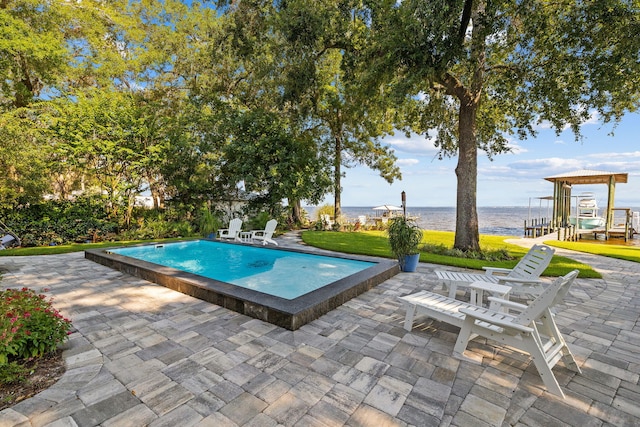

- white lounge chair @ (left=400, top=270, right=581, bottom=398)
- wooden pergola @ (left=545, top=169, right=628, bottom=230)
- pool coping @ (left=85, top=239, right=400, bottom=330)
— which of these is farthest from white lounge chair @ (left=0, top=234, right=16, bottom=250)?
wooden pergola @ (left=545, top=169, right=628, bottom=230)

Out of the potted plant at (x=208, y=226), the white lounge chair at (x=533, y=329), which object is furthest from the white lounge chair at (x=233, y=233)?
the white lounge chair at (x=533, y=329)

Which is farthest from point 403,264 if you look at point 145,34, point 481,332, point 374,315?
point 145,34

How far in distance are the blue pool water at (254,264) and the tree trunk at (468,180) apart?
384 cm

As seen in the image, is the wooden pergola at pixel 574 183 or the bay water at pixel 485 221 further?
the bay water at pixel 485 221

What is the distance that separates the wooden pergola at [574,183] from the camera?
1435cm

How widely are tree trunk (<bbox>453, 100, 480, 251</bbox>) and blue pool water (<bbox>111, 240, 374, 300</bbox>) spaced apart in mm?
3838

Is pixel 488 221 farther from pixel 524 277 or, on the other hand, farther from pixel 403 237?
pixel 524 277

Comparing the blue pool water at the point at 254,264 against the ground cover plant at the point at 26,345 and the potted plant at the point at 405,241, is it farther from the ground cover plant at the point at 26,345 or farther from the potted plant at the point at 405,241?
the ground cover plant at the point at 26,345

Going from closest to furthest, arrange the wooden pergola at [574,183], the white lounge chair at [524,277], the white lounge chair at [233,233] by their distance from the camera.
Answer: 1. the white lounge chair at [524,277]
2. the white lounge chair at [233,233]
3. the wooden pergola at [574,183]

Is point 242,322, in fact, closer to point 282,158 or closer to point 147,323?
point 147,323

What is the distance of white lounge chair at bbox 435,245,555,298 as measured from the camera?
4.03 metres

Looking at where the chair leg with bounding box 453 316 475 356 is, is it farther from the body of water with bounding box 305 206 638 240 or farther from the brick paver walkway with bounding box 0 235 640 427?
the body of water with bounding box 305 206 638 240

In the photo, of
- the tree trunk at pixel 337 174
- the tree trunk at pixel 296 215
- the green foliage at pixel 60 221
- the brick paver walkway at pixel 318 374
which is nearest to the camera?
the brick paver walkway at pixel 318 374

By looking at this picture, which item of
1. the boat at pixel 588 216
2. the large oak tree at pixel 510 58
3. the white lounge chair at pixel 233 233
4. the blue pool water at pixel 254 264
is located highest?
the large oak tree at pixel 510 58
